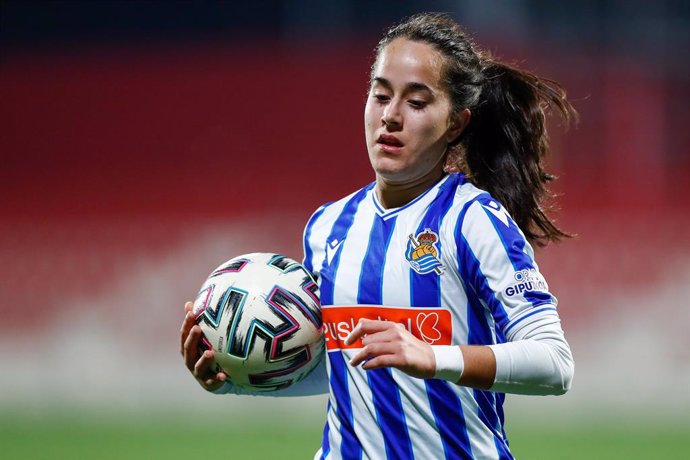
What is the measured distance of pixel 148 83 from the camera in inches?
409

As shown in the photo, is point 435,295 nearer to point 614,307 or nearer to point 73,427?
point 73,427

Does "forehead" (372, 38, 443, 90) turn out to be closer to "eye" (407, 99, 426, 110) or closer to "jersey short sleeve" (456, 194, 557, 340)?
"eye" (407, 99, 426, 110)

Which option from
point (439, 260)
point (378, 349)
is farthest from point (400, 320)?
point (378, 349)

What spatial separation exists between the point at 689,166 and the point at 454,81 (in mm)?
7857

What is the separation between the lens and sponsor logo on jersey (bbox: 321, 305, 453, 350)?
2.63 m

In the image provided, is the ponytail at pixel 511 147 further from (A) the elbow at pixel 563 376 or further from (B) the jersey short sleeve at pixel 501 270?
(A) the elbow at pixel 563 376

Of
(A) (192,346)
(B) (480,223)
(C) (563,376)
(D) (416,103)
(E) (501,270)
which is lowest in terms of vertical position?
(C) (563,376)

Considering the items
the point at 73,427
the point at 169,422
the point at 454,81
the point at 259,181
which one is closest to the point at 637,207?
the point at 259,181

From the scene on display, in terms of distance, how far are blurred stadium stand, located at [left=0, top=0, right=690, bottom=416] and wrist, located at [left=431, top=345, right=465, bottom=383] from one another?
22.9 ft

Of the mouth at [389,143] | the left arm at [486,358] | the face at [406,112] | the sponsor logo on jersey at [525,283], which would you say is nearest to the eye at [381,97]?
the face at [406,112]

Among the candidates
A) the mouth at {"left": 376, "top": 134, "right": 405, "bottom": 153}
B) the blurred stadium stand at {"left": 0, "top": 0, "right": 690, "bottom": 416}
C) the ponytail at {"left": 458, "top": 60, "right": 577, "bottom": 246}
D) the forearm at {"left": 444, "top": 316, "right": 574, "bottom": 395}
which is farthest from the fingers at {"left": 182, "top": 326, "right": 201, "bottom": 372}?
the blurred stadium stand at {"left": 0, "top": 0, "right": 690, "bottom": 416}

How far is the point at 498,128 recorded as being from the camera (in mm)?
3088

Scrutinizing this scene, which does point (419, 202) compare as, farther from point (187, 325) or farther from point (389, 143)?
point (187, 325)

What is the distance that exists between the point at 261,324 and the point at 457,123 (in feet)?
2.83
